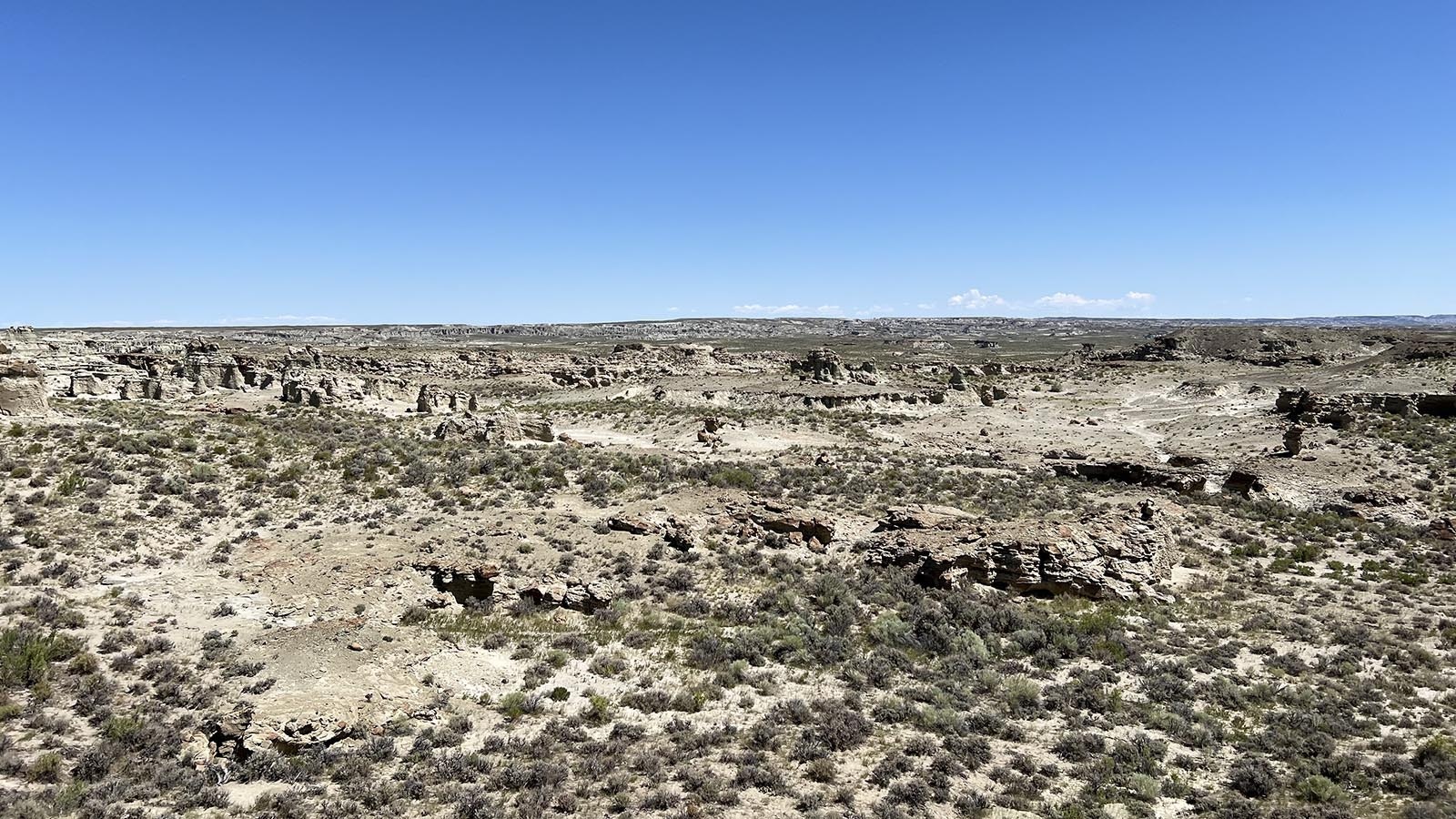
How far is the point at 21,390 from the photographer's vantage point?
2573 centimetres

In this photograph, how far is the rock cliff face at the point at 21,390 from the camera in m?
25.2

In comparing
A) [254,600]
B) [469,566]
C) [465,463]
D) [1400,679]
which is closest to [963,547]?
[1400,679]

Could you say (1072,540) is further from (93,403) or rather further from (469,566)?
(93,403)

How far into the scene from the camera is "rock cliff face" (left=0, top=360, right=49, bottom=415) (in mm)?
25234

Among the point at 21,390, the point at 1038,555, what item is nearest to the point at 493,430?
the point at 21,390

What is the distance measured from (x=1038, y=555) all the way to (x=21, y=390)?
35500 millimetres

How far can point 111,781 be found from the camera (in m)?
8.34

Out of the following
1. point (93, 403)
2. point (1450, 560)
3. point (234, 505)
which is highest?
point (93, 403)

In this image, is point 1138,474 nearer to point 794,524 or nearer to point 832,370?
point 794,524

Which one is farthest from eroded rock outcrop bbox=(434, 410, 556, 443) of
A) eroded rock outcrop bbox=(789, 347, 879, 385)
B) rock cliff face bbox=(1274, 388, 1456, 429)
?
rock cliff face bbox=(1274, 388, 1456, 429)

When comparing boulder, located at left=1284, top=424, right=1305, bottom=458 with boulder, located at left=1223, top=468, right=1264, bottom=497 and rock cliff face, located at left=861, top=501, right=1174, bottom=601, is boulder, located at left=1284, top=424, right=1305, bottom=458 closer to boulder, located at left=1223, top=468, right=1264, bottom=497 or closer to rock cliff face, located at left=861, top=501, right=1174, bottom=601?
boulder, located at left=1223, top=468, right=1264, bottom=497

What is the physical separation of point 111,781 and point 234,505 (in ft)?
44.8

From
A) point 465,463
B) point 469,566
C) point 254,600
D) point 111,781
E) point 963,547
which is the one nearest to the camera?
point 111,781

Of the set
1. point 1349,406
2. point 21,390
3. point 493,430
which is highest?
point 21,390
